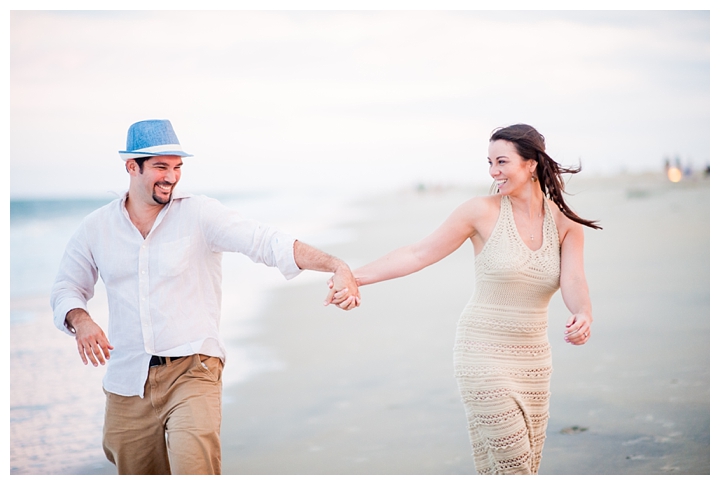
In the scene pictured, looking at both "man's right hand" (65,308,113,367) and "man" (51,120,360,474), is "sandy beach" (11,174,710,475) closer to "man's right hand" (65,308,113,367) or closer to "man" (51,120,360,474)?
"man" (51,120,360,474)

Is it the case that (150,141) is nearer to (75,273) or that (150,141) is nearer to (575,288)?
(75,273)

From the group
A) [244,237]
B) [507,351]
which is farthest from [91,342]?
[507,351]

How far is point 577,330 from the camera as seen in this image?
12.0 feet

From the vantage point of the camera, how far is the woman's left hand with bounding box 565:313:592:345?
3660 millimetres

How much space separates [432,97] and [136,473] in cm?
2471

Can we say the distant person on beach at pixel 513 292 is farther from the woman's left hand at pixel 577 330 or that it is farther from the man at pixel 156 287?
the man at pixel 156 287

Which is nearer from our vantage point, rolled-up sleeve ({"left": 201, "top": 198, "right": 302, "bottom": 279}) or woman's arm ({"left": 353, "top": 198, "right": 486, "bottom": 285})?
rolled-up sleeve ({"left": 201, "top": 198, "right": 302, "bottom": 279})

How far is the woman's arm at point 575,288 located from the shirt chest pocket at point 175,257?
195 centimetres

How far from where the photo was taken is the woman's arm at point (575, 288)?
12.1 ft

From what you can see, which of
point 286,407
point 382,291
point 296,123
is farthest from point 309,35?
point 286,407

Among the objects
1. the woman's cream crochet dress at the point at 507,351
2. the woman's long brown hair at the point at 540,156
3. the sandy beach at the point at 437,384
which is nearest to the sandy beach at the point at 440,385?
the sandy beach at the point at 437,384

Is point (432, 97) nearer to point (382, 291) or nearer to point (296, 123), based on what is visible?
point (296, 123)

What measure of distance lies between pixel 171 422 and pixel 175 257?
2.73ft

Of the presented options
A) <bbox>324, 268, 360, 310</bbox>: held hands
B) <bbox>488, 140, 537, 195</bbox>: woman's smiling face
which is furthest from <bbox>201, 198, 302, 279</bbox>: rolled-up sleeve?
<bbox>488, 140, 537, 195</bbox>: woman's smiling face
